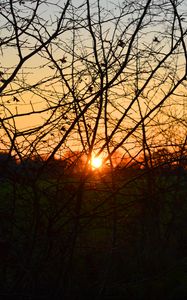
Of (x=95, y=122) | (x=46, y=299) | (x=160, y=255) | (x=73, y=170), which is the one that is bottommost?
(x=46, y=299)

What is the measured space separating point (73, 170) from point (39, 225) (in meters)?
0.53

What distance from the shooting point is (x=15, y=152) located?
4.35 metres

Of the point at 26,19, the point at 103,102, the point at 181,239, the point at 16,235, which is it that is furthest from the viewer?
the point at 181,239

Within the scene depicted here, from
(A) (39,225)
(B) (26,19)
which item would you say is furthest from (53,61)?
(A) (39,225)

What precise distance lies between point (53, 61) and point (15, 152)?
837 mm

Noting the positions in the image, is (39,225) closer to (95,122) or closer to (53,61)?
(95,122)

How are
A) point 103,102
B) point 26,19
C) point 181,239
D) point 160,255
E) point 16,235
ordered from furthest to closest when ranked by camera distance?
point 181,239, point 160,255, point 103,102, point 16,235, point 26,19

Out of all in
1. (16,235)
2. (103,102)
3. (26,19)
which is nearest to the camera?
(26,19)

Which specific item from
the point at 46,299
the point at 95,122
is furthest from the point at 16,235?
the point at 95,122

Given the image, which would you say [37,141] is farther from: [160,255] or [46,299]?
[160,255]

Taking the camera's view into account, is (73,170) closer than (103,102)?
Yes

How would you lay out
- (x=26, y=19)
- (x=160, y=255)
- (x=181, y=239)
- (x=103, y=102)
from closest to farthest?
1. (x=26, y=19)
2. (x=103, y=102)
3. (x=160, y=255)
4. (x=181, y=239)

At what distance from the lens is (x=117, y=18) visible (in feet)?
16.1

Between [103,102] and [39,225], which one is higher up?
[103,102]
